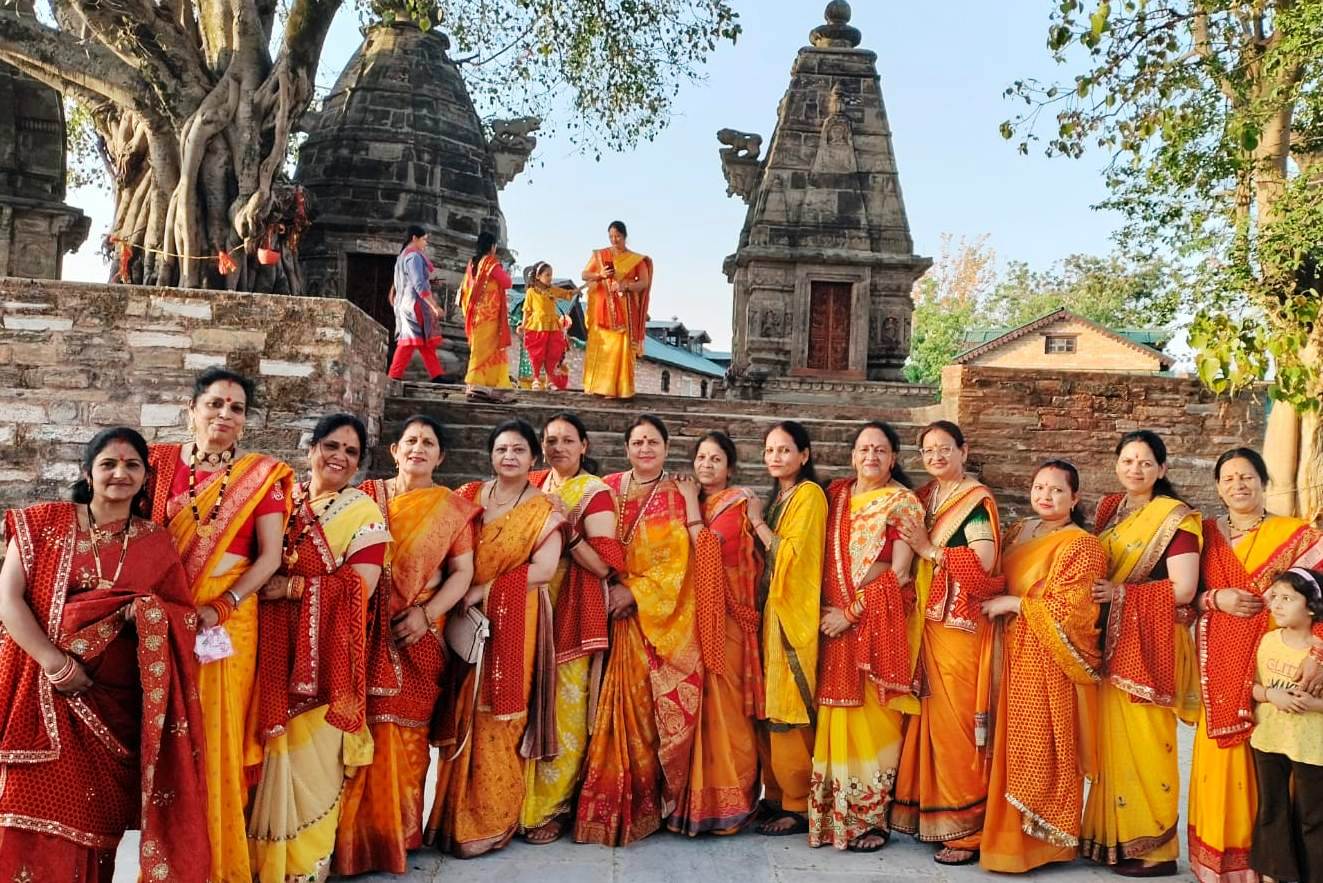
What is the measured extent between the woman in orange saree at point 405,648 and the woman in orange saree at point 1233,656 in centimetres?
266

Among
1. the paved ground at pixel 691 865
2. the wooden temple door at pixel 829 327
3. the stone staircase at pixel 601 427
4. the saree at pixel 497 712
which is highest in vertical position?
the wooden temple door at pixel 829 327

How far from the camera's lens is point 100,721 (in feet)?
8.89

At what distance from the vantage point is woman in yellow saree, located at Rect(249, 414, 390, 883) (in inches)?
125

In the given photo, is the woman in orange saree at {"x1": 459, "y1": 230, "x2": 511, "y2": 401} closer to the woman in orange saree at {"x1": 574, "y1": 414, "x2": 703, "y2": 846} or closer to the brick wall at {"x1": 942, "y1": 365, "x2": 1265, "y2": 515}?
the brick wall at {"x1": 942, "y1": 365, "x2": 1265, "y2": 515}

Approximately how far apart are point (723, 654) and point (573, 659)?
1.95 feet

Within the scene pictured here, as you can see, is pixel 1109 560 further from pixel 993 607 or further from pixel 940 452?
pixel 940 452

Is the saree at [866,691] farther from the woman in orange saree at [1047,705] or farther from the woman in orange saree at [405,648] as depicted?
the woman in orange saree at [405,648]

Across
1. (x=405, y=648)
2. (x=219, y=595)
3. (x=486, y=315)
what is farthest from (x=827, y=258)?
(x=219, y=595)

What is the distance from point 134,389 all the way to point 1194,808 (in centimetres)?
591

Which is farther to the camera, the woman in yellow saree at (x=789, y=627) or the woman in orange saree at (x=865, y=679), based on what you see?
the woman in yellow saree at (x=789, y=627)

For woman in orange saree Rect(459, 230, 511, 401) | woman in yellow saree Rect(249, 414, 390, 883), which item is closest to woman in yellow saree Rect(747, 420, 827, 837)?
woman in yellow saree Rect(249, 414, 390, 883)

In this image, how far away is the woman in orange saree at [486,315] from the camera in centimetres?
961

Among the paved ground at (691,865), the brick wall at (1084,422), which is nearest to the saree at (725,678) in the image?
the paved ground at (691,865)

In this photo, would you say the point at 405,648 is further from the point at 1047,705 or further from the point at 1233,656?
the point at 1233,656
